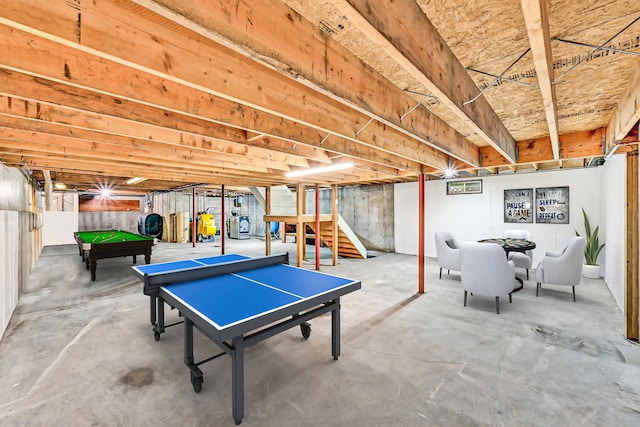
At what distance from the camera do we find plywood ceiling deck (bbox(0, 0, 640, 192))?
1173 millimetres

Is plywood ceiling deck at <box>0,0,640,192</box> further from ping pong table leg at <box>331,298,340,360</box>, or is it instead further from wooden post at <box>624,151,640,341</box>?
ping pong table leg at <box>331,298,340,360</box>

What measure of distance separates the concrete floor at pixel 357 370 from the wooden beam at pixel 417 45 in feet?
7.21

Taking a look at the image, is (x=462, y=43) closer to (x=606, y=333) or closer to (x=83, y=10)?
(x=83, y=10)

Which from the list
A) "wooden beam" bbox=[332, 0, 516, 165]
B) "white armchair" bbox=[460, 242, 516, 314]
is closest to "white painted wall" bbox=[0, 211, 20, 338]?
"wooden beam" bbox=[332, 0, 516, 165]

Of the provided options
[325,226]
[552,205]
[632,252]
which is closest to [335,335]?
[632,252]

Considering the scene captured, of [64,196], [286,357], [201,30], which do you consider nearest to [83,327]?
[286,357]

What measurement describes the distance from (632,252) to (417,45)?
11.5 ft

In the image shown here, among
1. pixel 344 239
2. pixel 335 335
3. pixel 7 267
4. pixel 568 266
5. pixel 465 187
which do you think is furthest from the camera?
pixel 344 239

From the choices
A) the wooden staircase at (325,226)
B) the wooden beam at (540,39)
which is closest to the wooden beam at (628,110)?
the wooden beam at (540,39)

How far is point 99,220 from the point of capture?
14258mm

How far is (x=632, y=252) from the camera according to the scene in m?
2.96

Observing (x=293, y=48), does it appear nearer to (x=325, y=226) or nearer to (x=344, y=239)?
(x=325, y=226)

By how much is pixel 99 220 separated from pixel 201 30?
17200 mm

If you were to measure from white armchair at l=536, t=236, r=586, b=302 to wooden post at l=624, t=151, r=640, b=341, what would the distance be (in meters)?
1.24
